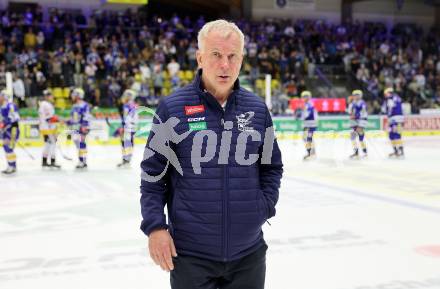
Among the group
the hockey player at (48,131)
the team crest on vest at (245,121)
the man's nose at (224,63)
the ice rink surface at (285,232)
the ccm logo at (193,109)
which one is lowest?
the ice rink surface at (285,232)

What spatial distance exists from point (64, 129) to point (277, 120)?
26.6ft

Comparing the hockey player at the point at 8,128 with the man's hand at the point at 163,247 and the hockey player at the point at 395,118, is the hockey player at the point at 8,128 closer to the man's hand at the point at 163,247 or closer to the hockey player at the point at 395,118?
the hockey player at the point at 395,118

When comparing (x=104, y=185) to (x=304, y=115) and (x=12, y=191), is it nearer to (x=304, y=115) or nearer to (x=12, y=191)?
(x=12, y=191)

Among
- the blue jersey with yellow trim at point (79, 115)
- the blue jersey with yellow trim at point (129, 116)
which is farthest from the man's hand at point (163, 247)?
the blue jersey with yellow trim at point (79, 115)

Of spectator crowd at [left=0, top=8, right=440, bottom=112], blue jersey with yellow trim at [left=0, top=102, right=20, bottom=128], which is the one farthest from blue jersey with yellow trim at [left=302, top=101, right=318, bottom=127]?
blue jersey with yellow trim at [left=0, top=102, right=20, bottom=128]

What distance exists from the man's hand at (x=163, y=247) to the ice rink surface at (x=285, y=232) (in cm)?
216

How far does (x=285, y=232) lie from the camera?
5.98 meters

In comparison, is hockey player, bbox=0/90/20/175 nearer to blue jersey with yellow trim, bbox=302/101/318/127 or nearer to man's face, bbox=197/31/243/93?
blue jersey with yellow trim, bbox=302/101/318/127

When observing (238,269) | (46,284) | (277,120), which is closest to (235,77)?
(238,269)

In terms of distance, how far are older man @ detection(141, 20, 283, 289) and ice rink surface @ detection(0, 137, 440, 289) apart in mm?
2131

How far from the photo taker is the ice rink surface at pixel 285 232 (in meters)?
4.44

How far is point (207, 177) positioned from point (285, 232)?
4.00 m

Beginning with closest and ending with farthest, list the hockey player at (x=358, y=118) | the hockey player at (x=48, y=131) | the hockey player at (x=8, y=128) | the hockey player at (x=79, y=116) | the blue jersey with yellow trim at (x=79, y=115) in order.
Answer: the hockey player at (x=8, y=128) → the hockey player at (x=48, y=131) → the hockey player at (x=79, y=116) → the blue jersey with yellow trim at (x=79, y=115) → the hockey player at (x=358, y=118)

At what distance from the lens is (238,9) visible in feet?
98.5
